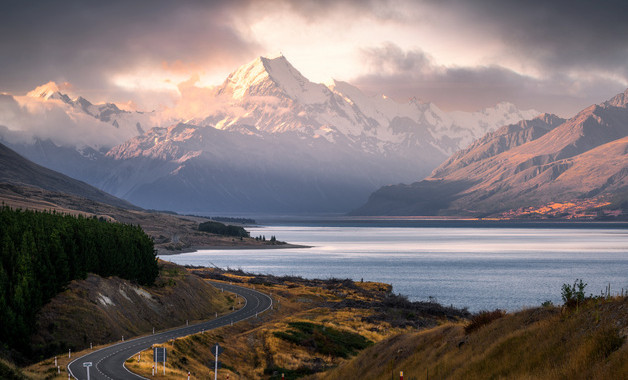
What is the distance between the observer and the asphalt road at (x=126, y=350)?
45.3 metres

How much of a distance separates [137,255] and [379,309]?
37753 mm

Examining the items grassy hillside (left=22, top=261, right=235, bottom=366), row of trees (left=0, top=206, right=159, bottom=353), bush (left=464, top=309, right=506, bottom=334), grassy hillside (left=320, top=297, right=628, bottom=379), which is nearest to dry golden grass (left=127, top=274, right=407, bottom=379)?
grassy hillside (left=22, top=261, right=235, bottom=366)

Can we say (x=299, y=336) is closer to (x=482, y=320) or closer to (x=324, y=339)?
(x=324, y=339)

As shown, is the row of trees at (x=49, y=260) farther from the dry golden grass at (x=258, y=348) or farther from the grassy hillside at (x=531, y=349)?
the grassy hillside at (x=531, y=349)

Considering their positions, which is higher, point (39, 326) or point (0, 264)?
point (0, 264)

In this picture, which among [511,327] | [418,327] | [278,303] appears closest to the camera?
[511,327]

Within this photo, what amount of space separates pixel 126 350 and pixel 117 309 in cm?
2014

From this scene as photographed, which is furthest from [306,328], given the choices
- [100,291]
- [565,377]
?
[565,377]

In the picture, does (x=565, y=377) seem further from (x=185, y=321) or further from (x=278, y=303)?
(x=278, y=303)

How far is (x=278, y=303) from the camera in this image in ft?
325

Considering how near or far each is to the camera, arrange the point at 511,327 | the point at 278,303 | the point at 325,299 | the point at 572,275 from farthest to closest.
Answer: the point at 572,275
the point at 325,299
the point at 278,303
the point at 511,327

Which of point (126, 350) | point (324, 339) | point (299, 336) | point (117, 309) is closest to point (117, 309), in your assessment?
point (117, 309)

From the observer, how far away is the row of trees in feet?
188

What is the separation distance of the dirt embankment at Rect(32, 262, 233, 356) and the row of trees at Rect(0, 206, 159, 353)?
64.0 inches
